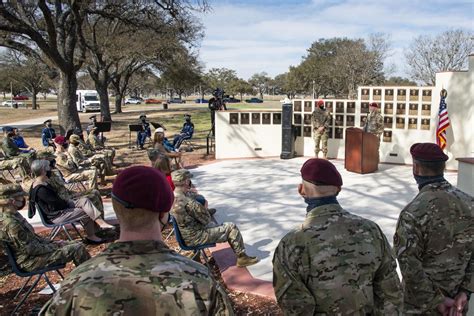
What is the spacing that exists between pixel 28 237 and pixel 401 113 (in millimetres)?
9466

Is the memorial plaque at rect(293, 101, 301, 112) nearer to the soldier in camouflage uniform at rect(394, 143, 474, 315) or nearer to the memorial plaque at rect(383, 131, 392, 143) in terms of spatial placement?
the memorial plaque at rect(383, 131, 392, 143)

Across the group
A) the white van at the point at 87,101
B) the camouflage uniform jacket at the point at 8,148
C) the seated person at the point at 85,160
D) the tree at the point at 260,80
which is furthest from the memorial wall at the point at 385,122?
A: the tree at the point at 260,80

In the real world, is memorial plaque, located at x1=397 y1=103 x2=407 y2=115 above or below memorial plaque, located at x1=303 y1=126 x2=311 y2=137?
above

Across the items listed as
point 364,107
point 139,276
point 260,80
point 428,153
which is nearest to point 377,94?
point 364,107

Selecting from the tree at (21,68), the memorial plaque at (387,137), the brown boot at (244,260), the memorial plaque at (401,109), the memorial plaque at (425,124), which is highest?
the tree at (21,68)

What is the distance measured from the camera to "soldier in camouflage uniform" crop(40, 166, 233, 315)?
5.01 ft

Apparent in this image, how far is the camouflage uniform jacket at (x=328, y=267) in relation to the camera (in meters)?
2.05

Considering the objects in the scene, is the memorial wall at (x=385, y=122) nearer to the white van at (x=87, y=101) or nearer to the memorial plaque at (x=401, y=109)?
the memorial plaque at (x=401, y=109)

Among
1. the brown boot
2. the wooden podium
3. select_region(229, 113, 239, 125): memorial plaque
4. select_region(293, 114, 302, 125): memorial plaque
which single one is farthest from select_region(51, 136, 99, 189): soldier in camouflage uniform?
select_region(293, 114, 302, 125): memorial plaque

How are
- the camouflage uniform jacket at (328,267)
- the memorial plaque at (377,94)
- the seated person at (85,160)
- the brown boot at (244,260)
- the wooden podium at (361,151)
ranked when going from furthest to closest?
the memorial plaque at (377,94), the wooden podium at (361,151), the seated person at (85,160), the brown boot at (244,260), the camouflage uniform jacket at (328,267)

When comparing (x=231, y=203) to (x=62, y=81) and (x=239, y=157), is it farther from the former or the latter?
(x=62, y=81)

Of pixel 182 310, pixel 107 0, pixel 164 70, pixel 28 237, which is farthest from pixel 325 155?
pixel 164 70

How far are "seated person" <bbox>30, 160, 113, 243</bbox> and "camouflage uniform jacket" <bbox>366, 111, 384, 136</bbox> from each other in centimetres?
716

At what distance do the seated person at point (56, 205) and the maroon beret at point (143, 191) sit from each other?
414cm
